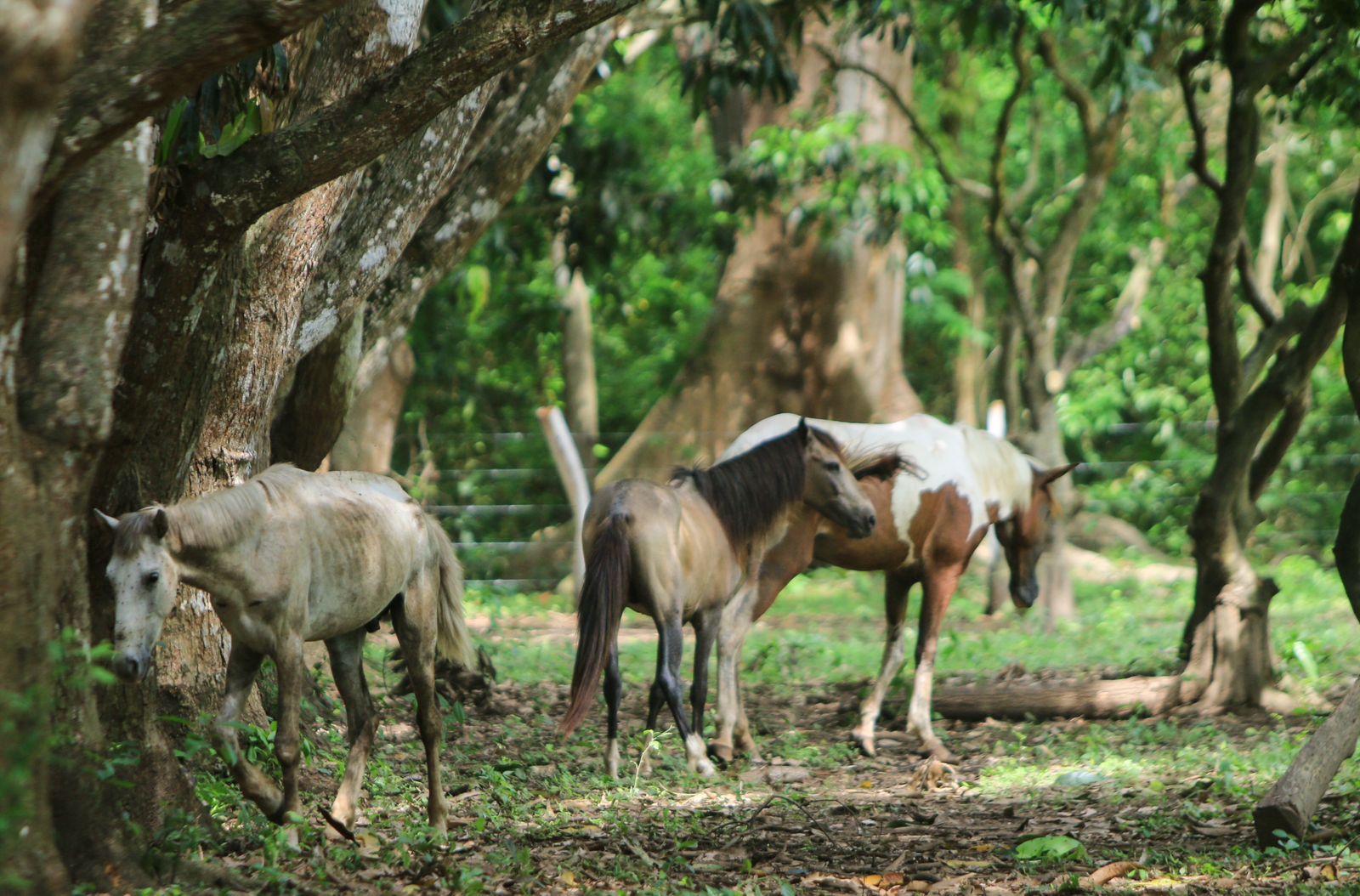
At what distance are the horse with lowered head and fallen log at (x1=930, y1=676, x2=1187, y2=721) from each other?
1470 millimetres

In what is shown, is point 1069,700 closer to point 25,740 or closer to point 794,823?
point 794,823

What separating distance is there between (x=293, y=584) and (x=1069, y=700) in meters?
5.13

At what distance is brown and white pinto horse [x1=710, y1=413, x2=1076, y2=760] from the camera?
7.38m

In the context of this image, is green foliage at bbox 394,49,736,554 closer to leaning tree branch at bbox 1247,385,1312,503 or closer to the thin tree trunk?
the thin tree trunk

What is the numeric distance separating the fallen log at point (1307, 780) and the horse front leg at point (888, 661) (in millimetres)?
2684

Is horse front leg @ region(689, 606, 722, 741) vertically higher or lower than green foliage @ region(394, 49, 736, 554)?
lower

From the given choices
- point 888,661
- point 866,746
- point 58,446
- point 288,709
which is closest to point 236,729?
point 288,709

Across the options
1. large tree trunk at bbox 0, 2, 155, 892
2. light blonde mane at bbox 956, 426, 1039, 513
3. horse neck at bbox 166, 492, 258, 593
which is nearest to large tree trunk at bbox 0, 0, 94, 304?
large tree trunk at bbox 0, 2, 155, 892

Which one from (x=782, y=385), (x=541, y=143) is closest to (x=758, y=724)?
(x=541, y=143)

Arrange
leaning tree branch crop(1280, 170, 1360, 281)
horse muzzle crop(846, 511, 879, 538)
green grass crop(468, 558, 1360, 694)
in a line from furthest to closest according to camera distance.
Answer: leaning tree branch crop(1280, 170, 1360, 281) → green grass crop(468, 558, 1360, 694) → horse muzzle crop(846, 511, 879, 538)

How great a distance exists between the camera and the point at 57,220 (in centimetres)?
338

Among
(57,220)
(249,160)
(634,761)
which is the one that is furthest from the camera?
(634,761)

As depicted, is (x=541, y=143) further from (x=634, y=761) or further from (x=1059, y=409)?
(x=1059, y=409)

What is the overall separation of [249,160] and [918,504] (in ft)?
15.5
